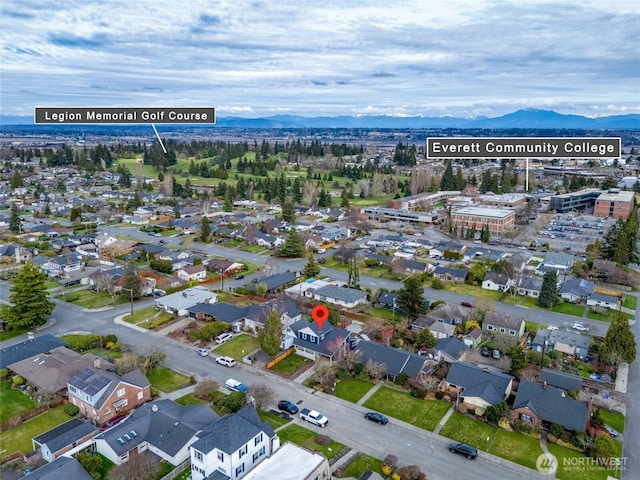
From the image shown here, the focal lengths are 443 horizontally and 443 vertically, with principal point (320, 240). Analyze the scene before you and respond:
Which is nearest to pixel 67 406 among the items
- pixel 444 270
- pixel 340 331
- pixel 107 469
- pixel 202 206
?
pixel 107 469

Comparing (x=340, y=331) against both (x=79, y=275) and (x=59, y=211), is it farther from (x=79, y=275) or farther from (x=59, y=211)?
(x=59, y=211)

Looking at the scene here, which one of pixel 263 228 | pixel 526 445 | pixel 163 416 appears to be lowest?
pixel 526 445

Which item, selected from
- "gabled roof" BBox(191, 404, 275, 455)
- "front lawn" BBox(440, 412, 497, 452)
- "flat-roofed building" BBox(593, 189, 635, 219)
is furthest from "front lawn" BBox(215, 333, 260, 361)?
"flat-roofed building" BBox(593, 189, 635, 219)

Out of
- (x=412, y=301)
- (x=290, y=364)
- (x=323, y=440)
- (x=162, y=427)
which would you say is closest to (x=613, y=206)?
(x=412, y=301)

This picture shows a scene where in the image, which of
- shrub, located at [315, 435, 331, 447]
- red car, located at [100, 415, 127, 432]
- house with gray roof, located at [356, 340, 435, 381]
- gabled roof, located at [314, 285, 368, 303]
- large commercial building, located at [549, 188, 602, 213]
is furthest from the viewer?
large commercial building, located at [549, 188, 602, 213]

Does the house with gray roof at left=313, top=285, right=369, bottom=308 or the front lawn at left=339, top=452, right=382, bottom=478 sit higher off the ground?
the house with gray roof at left=313, top=285, right=369, bottom=308

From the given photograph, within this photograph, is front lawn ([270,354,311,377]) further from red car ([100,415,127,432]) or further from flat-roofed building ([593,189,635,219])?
flat-roofed building ([593,189,635,219])

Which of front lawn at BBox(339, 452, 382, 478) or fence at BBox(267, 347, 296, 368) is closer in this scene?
front lawn at BBox(339, 452, 382, 478)

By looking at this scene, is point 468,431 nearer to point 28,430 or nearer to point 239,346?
point 239,346
